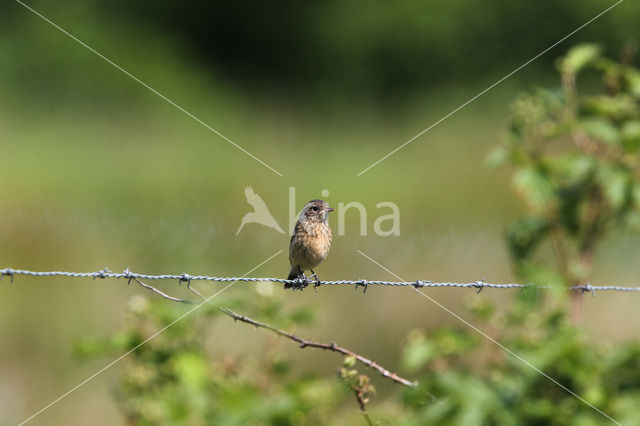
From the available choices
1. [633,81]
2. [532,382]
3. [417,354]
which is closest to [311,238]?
[417,354]

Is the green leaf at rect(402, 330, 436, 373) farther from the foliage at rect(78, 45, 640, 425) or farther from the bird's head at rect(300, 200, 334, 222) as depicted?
the bird's head at rect(300, 200, 334, 222)

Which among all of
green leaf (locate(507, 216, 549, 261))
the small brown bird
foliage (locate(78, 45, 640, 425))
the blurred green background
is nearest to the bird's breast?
the small brown bird

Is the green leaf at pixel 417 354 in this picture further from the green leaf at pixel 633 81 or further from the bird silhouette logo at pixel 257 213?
the bird silhouette logo at pixel 257 213

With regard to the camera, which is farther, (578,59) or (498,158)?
(578,59)

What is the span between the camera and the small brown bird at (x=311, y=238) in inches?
250

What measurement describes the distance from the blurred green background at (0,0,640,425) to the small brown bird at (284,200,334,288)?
1.66 feet

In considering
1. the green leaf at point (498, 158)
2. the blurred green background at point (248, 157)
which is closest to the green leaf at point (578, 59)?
the green leaf at point (498, 158)

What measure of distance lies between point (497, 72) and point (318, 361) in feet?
32.6
